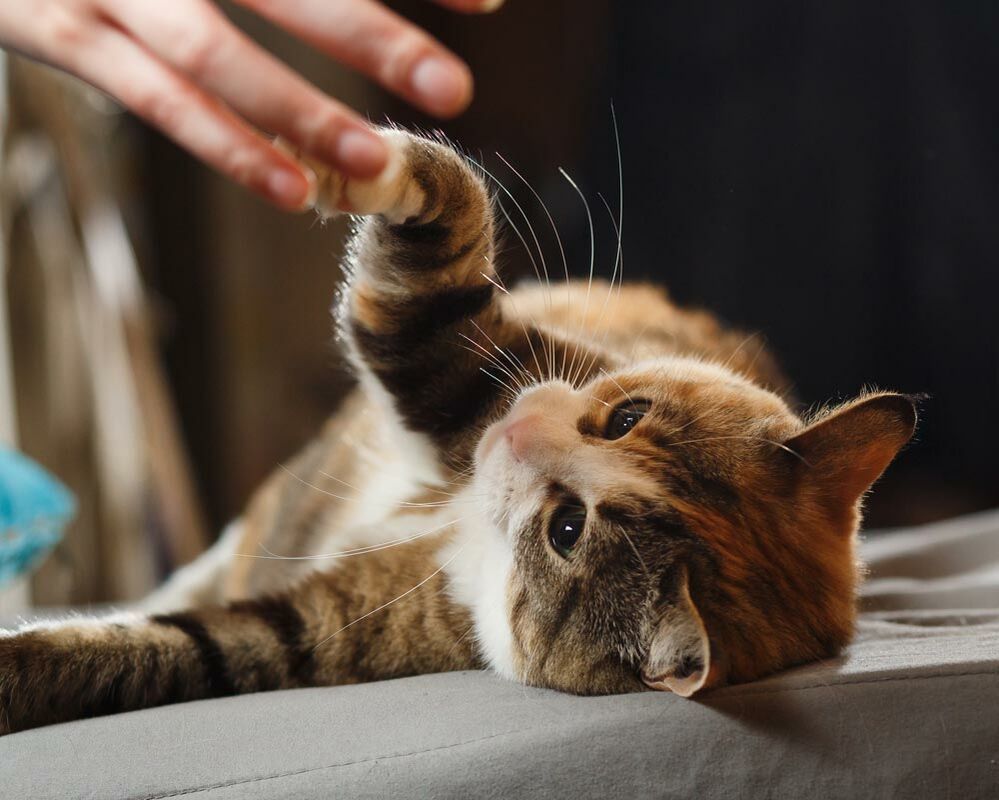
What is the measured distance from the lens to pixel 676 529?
0.98 meters

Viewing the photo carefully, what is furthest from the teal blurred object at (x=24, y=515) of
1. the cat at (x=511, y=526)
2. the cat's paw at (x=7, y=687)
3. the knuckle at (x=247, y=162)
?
the knuckle at (x=247, y=162)

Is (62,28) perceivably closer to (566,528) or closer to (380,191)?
(380,191)

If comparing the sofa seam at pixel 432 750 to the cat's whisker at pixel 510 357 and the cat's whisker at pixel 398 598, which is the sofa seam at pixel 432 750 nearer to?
the cat's whisker at pixel 398 598

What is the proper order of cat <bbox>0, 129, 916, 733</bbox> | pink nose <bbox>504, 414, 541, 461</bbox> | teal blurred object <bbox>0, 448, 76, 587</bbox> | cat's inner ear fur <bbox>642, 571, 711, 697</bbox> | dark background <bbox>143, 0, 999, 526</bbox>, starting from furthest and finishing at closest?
1. dark background <bbox>143, 0, 999, 526</bbox>
2. teal blurred object <bbox>0, 448, 76, 587</bbox>
3. pink nose <bbox>504, 414, 541, 461</bbox>
4. cat <bbox>0, 129, 916, 733</bbox>
5. cat's inner ear fur <bbox>642, 571, 711, 697</bbox>

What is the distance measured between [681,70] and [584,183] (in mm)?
452

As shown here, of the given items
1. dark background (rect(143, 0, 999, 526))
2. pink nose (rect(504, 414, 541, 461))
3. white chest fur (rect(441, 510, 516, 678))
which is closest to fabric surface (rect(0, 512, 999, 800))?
white chest fur (rect(441, 510, 516, 678))

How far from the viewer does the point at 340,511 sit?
1.55 meters

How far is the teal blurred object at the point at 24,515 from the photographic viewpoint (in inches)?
57.0

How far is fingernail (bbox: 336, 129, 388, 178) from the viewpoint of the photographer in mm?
527

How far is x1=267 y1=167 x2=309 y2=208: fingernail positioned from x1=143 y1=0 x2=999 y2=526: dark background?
146 centimetres

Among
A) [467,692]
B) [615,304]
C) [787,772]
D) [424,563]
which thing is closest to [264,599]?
[424,563]

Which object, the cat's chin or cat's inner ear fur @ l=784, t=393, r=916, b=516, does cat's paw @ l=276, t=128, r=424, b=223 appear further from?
cat's inner ear fur @ l=784, t=393, r=916, b=516

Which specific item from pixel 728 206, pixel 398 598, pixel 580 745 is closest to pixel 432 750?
pixel 580 745

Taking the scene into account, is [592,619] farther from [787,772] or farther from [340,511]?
[340,511]
